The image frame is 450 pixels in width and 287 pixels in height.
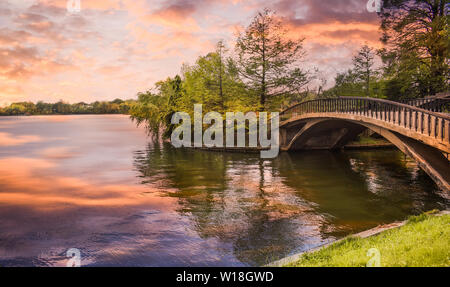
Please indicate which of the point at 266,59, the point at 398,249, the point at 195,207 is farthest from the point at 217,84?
the point at 398,249

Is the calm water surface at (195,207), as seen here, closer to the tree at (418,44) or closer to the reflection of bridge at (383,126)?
the reflection of bridge at (383,126)

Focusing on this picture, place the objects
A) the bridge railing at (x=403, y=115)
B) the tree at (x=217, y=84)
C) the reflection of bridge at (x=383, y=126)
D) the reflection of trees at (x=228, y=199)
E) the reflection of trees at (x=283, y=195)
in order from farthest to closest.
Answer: the tree at (x=217, y=84), the reflection of bridge at (x=383, y=126), the bridge railing at (x=403, y=115), the reflection of trees at (x=283, y=195), the reflection of trees at (x=228, y=199)

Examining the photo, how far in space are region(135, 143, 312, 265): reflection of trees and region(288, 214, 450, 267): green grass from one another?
1.83 meters

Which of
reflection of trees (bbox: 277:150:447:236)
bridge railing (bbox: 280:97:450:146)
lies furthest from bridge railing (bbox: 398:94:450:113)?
reflection of trees (bbox: 277:150:447:236)

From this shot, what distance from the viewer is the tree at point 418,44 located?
88.1 ft

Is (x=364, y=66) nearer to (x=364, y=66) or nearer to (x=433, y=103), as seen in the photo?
(x=364, y=66)

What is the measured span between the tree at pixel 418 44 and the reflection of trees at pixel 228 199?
47.4 feet

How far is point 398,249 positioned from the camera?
6926 millimetres

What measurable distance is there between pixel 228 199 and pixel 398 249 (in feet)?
29.9

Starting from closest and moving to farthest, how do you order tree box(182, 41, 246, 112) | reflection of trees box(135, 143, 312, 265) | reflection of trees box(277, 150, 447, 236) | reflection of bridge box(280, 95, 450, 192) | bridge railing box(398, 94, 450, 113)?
reflection of trees box(135, 143, 312, 265), reflection of trees box(277, 150, 447, 236), reflection of bridge box(280, 95, 450, 192), bridge railing box(398, 94, 450, 113), tree box(182, 41, 246, 112)

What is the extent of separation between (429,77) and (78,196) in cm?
2721

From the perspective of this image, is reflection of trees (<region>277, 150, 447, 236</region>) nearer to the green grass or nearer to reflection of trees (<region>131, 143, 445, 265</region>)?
reflection of trees (<region>131, 143, 445, 265</region>)

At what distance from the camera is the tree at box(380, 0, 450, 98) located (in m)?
26.9

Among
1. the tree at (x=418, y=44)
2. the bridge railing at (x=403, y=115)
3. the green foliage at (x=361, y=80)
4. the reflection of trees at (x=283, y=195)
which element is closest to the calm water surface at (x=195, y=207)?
the reflection of trees at (x=283, y=195)
